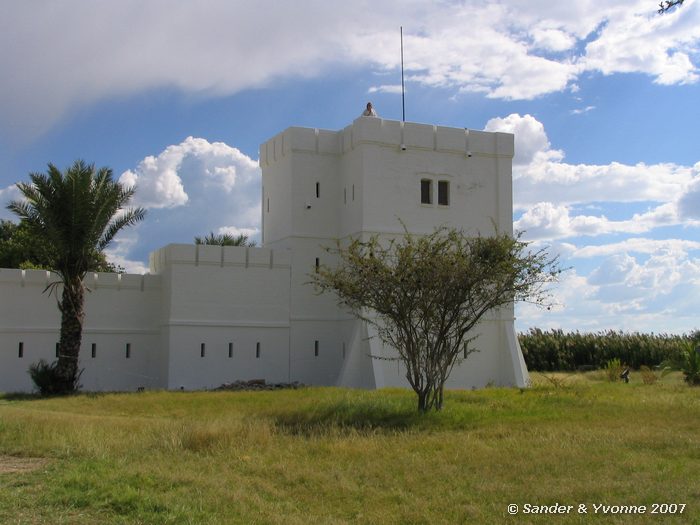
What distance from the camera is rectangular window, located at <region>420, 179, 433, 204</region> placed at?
2855cm

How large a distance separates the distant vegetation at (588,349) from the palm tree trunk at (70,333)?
19963mm

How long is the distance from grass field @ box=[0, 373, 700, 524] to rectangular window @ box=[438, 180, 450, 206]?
452 inches

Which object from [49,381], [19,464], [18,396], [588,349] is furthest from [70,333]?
[588,349]

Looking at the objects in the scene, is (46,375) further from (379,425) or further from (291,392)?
(379,425)

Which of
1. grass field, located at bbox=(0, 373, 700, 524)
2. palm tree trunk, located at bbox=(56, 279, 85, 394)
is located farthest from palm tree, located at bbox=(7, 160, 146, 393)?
grass field, located at bbox=(0, 373, 700, 524)

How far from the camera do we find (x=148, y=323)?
90.5 feet

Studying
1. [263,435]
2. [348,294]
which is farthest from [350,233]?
[263,435]

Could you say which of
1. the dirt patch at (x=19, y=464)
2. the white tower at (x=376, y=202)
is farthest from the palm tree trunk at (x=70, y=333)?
the dirt patch at (x=19, y=464)

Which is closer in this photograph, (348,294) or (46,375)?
(348,294)

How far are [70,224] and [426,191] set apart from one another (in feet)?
38.7

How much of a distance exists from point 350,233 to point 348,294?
9.96 metres

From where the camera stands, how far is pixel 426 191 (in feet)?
94.3

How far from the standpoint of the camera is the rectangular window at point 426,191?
28547 mm

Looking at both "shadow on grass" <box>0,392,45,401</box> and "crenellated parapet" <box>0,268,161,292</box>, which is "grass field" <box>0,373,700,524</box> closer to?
"shadow on grass" <box>0,392,45,401</box>
